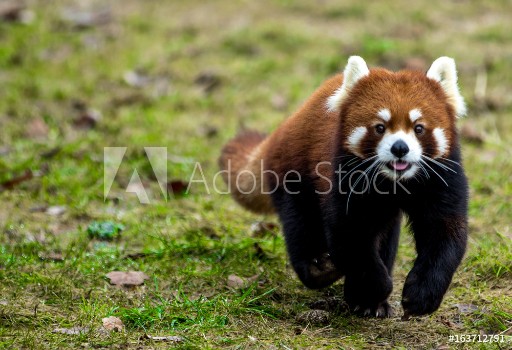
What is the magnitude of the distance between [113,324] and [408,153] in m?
1.51

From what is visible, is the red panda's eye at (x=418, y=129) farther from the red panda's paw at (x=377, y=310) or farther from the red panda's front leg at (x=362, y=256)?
the red panda's paw at (x=377, y=310)

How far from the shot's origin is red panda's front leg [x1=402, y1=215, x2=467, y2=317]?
350 centimetres

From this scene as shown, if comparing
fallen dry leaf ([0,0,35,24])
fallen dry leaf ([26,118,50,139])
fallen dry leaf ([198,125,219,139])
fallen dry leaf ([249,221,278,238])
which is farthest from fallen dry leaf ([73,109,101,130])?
fallen dry leaf ([0,0,35,24])

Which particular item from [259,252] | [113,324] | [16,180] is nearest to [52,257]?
[113,324]

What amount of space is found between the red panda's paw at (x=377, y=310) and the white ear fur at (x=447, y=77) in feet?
3.31

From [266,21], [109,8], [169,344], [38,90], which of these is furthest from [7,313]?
[109,8]

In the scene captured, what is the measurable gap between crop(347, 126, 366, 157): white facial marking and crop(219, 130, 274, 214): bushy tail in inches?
38.3

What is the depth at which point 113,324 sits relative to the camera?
3539 millimetres

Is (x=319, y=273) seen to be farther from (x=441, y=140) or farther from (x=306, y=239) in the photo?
(x=441, y=140)

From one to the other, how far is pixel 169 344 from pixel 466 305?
1.52 m

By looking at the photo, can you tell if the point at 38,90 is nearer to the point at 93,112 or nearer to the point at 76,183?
the point at 93,112

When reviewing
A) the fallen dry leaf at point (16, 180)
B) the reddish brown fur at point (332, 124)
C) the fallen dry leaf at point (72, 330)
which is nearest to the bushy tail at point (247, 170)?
the reddish brown fur at point (332, 124)

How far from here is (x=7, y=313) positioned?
354 cm

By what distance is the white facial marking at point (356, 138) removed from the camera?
11.5ft
